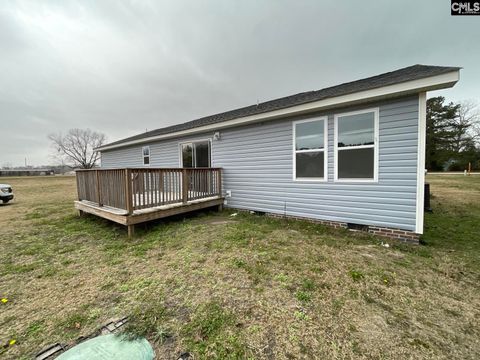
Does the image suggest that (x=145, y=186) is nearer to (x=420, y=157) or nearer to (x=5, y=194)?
(x=420, y=157)

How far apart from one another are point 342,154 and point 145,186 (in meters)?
4.64

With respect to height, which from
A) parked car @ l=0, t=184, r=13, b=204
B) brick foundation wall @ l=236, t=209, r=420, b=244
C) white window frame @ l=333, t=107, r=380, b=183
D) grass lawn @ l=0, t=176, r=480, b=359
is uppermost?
white window frame @ l=333, t=107, r=380, b=183

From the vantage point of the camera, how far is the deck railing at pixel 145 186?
14.8 feet

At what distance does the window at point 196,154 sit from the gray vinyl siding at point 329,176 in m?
0.29

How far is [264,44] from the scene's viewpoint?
9.28 metres

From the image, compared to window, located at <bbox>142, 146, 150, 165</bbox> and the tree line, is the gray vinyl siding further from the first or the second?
the tree line

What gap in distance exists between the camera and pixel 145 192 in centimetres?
489

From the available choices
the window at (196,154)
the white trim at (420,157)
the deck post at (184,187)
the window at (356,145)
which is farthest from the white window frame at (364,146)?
the window at (196,154)

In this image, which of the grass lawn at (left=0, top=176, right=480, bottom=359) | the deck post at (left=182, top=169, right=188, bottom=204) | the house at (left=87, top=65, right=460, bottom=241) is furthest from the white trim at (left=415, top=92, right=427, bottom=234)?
the deck post at (left=182, top=169, right=188, bottom=204)

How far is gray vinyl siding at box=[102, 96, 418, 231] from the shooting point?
386cm

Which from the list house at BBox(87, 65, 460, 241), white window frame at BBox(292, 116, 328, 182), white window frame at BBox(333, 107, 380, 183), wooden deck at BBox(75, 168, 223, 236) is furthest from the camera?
white window frame at BBox(292, 116, 328, 182)

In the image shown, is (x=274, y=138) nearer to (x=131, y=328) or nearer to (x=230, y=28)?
(x=131, y=328)

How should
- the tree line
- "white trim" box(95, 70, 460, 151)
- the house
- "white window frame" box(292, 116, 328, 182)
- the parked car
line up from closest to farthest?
"white trim" box(95, 70, 460, 151)
the house
"white window frame" box(292, 116, 328, 182)
the parked car
the tree line

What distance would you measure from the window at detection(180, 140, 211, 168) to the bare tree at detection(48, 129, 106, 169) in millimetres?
44405
